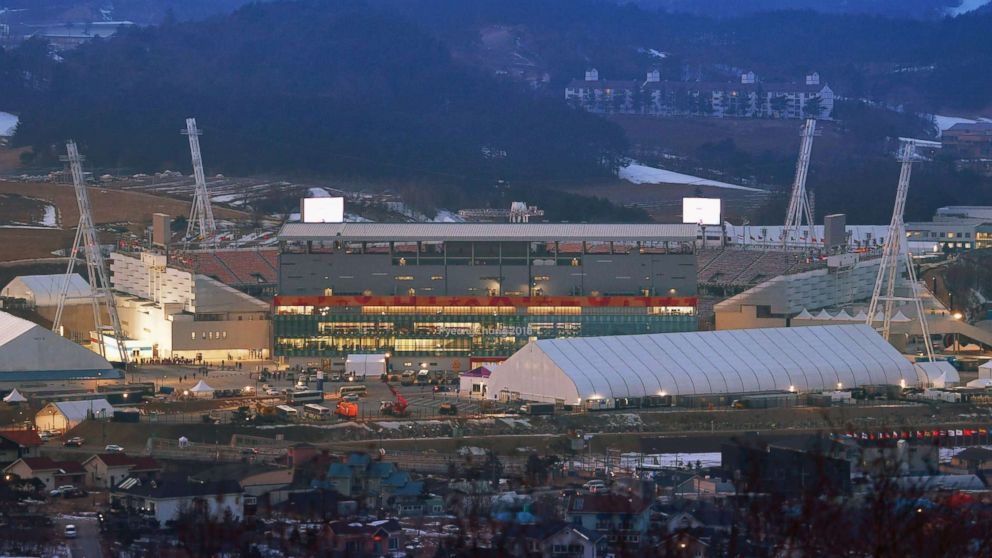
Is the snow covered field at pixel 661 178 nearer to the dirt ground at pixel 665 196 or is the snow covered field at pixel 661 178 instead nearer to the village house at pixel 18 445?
the dirt ground at pixel 665 196

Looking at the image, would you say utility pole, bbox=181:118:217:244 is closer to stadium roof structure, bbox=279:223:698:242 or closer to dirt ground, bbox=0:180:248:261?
dirt ground, bbox=0:180:248:261

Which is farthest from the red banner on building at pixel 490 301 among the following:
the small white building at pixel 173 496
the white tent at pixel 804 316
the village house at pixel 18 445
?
the small white building at pixel 173 496

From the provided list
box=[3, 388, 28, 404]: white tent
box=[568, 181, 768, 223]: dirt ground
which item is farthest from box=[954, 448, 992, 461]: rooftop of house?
box=[568, 181, 768, 223]: dirt ground

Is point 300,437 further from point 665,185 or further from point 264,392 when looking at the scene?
point 665,185

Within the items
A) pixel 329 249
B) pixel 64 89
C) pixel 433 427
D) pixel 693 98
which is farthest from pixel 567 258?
pixel 693 98

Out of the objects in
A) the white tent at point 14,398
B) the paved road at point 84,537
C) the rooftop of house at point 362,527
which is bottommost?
the paved road at point 84,537

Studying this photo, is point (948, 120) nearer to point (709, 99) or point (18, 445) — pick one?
point (709, 99)
